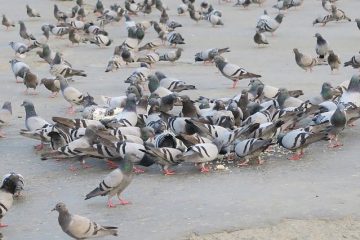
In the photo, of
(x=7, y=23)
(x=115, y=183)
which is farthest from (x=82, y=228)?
(x=7, y=23)

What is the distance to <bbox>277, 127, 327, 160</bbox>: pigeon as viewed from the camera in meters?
9.09

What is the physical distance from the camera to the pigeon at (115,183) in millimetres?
7652

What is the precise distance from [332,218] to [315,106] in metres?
3.46

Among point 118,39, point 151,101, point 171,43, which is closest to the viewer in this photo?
point 151,101

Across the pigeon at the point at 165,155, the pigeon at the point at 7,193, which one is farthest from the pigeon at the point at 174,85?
the pigeon at the point at 7,193

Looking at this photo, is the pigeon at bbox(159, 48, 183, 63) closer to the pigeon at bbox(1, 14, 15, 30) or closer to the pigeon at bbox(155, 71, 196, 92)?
the pigeon at bbox(155, 71, 196, 92)

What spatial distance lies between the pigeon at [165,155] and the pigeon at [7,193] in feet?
5.21

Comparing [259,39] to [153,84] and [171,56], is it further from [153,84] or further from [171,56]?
[153,84]

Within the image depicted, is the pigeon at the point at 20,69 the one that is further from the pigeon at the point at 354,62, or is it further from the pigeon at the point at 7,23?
the pigeon at the point at 7,23

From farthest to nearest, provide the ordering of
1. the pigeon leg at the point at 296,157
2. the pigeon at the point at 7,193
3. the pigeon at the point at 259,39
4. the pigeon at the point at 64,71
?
the pigeon at the point at 259,39, the pigeon at the point at 64,71, the pigeon leg at the point at 296,157, the pigeon at the point at 7,193

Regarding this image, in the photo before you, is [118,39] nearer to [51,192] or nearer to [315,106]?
[315,106]

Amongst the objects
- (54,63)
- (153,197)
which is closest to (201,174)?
(153,197)

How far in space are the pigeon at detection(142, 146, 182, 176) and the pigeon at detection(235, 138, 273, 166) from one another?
0.71m

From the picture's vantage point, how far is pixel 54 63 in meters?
15.4
